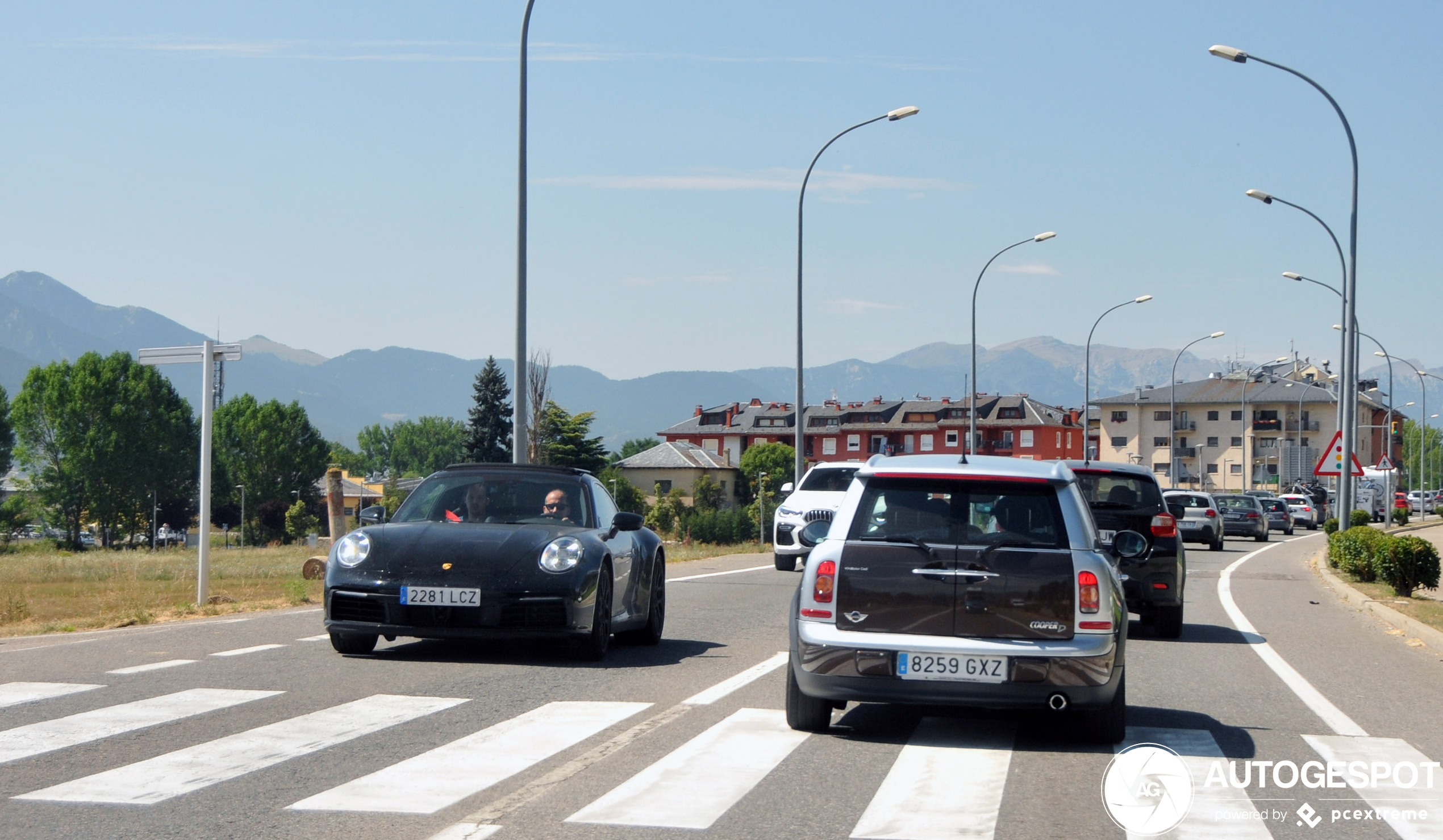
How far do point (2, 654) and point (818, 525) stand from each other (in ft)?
21.3

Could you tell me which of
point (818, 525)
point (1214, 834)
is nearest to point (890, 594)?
point (818, 525)

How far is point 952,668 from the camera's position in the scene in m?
6.97

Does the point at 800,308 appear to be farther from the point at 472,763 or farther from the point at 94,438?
the point at 94,438

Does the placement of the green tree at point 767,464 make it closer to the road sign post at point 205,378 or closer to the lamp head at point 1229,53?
the lamp head at point 1229,53

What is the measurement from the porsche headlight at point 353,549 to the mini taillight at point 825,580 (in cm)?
413

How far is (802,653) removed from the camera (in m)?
7.20

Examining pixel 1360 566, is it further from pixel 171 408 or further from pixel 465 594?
pixel 171 408

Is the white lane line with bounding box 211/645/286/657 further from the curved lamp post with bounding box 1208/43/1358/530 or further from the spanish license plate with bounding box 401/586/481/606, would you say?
the curved lamp post with bounding box 1208/43/1358/530

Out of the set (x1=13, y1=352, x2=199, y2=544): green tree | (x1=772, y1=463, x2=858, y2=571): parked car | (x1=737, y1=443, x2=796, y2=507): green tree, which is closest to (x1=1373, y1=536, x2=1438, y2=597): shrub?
(x1=772, y1=463, x2=858, y2=571): parked car

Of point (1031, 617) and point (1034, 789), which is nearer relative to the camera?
point (1034, 789)

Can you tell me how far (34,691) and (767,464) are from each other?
146 meters

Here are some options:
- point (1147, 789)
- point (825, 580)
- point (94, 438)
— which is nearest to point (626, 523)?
point (825, 580)

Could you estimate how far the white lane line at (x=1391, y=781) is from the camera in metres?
5.63

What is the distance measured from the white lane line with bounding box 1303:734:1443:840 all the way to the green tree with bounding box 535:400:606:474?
89401mm
